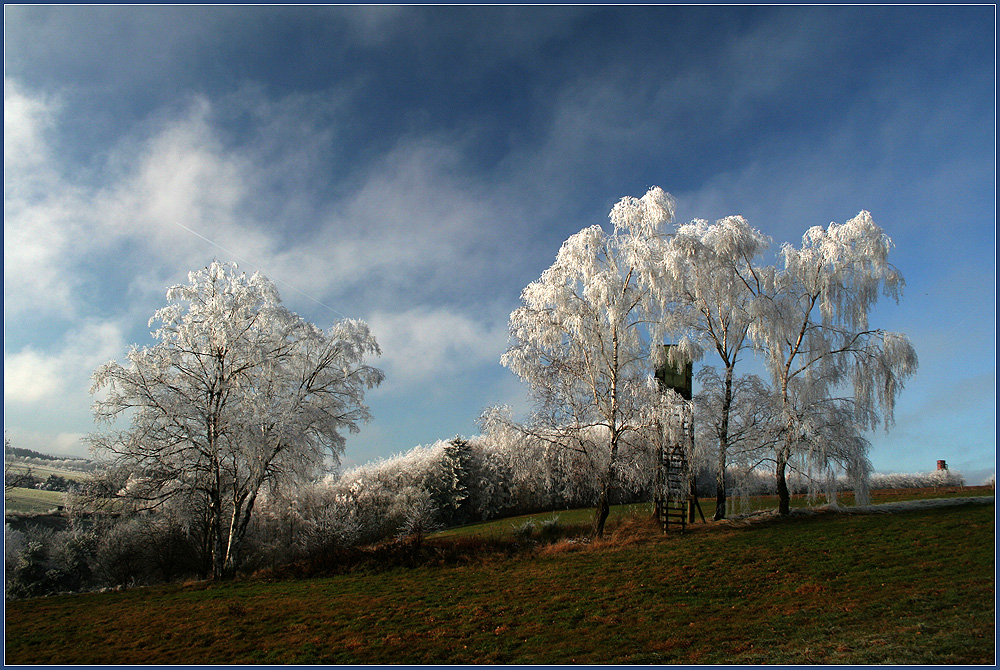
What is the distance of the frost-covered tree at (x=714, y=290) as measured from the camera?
67.9 ft

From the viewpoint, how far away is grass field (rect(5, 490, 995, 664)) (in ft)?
31.4

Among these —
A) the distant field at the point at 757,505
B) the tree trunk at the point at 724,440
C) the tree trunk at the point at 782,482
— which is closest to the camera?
the tree trunk at the point at 782,482

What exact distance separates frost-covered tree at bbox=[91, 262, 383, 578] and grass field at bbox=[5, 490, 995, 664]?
14.3ft

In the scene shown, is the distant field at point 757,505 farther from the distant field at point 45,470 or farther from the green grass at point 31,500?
the green grass at point 31,500

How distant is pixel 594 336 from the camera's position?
2098 cm

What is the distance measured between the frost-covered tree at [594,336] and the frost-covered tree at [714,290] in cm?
89

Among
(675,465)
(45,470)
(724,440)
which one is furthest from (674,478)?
(45,470)

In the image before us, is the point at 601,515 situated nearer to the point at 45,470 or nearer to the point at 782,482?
the point at 782,482

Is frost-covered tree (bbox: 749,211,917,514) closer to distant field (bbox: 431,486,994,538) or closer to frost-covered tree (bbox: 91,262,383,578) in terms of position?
distant field (bbox: 431,486,994,538)

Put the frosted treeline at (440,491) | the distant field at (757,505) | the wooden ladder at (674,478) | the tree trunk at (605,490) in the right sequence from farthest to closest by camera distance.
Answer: the distant field at (757,505)
the wooden ladder at (674,478)
the frosted treeline at (440,491)
the tree trunk at (605,490)

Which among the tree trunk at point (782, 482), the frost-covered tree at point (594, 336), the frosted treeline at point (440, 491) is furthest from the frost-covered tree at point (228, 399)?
the tree trunk at point (782, 482)

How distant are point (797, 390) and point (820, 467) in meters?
3.32

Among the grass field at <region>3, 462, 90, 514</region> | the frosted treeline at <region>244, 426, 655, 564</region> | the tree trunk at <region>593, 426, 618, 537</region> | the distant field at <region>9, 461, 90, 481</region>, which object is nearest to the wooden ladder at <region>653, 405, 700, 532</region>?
the frosted treeline at <region>244, 426, 655, 564</region>

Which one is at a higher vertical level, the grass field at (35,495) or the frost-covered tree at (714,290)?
the frost-covered tree at (714,290)
